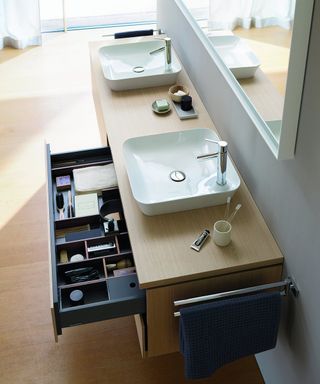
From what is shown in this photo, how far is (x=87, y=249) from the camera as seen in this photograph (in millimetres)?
2062

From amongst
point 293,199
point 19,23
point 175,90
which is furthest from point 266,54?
point 19,23

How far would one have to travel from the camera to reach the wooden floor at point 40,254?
7.51ft

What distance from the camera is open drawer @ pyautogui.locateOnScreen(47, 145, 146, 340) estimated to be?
1.82m

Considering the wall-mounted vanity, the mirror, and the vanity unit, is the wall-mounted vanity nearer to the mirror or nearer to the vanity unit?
the mirror

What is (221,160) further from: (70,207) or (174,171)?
(70,207)

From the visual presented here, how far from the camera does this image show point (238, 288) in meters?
1.86

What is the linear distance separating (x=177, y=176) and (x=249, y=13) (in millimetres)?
598

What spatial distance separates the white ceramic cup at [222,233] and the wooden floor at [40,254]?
0.68 m

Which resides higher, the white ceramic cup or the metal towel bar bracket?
the white ceramic cup

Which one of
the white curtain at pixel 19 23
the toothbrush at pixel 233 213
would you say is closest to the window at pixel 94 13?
the white curtain at pixel 19 23

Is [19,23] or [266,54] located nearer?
[266,54]

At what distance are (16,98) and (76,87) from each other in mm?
409

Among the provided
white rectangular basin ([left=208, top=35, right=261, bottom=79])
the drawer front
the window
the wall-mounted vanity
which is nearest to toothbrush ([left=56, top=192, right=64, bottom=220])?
the drawer front

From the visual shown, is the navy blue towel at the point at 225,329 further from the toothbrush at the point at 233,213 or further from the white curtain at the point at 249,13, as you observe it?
the white curtain at the point at 249,13
